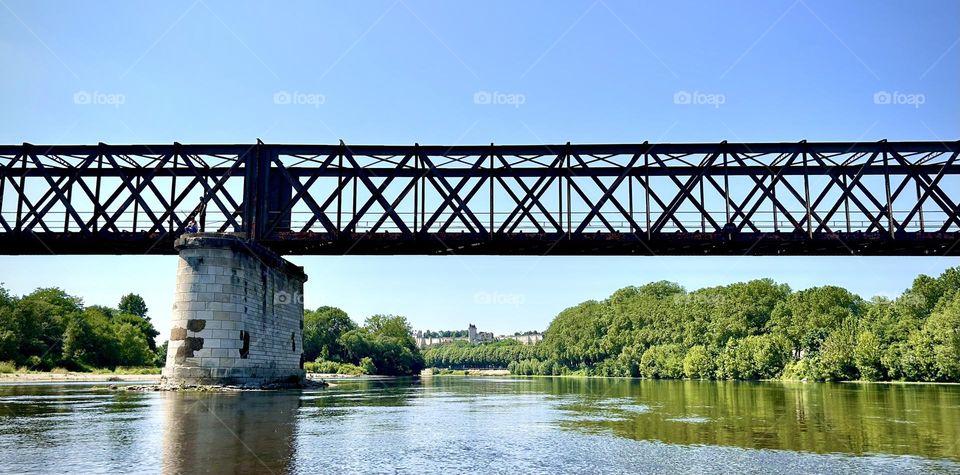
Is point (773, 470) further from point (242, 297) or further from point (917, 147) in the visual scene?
point (917, 147)

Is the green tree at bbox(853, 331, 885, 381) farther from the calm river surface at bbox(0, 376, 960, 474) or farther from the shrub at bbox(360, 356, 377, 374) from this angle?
the shrub at bbox(360, 356, 377, 374)

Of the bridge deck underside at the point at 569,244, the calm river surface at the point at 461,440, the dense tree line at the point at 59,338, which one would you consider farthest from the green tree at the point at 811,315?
the dense tree line at the point at 59,338

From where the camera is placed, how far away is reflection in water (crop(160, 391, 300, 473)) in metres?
13.7

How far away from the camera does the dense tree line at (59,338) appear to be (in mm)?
79188

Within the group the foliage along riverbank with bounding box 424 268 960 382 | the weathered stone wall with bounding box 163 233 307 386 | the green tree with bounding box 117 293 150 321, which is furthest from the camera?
the green tree with bounding box 117 293 150 321

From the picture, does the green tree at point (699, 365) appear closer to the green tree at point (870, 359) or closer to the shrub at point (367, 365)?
the green tree at point (870, 359)

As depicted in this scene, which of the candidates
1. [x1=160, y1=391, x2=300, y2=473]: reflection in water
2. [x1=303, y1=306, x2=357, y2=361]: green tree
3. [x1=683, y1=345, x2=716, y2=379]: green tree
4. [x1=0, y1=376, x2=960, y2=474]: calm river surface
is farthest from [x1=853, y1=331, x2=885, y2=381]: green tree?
[x1=303, y1=306, x2=357, y2=361]: green tree

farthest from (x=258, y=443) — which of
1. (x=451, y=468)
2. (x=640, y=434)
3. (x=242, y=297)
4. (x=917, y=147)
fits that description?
(x=917, y=147)

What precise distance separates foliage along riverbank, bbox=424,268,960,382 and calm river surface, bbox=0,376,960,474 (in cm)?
5244

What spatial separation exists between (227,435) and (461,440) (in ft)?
19.1

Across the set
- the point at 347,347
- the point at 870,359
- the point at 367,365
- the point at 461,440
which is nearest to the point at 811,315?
the point at 870,359

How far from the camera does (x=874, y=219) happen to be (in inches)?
1663

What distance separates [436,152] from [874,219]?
25774 millimetres

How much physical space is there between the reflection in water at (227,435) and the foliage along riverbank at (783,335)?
217 feet
